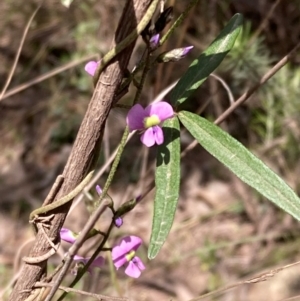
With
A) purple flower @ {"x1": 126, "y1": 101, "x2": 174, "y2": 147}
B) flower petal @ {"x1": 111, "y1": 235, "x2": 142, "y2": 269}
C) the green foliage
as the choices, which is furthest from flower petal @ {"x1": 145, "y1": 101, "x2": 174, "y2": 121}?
the green foliage

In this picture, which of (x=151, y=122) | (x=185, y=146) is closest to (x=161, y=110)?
(x=151, y=122)

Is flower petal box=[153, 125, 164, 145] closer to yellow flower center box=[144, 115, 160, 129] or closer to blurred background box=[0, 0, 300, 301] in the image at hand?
yellow flower center box=[144, 115, 160, 129]

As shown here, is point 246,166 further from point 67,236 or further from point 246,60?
point 246,60

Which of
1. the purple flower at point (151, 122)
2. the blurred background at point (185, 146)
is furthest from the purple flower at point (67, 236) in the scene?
the blurred background at point (185, 146)

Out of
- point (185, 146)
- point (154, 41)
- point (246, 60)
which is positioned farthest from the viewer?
point (185, 146)

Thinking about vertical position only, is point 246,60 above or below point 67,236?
above

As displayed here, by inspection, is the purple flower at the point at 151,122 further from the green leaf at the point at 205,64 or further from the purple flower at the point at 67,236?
the purple flower at the point at 67,236
